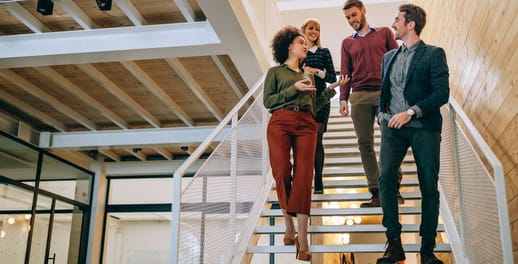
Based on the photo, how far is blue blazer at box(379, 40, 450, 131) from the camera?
9.44 feet

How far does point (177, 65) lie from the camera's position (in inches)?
230

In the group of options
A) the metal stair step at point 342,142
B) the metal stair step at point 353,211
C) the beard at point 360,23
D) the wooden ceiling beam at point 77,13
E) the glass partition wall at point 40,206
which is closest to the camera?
the metal stair step at point 353,211

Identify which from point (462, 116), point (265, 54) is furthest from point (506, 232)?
point (265, 54)

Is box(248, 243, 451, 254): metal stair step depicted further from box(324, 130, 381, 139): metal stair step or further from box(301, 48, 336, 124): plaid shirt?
box(324, 130, 381, 139): metal stair step

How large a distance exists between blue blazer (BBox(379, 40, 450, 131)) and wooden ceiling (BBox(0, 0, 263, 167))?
1.89m

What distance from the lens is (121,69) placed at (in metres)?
6.18

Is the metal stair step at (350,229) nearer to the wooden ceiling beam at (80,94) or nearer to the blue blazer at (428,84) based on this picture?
the blue blazer at (428,84)

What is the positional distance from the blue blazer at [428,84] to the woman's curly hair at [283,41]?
85cm

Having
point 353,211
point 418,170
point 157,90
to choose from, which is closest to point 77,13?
point 157,90

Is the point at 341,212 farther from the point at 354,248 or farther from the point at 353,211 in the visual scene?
the point at 354,248

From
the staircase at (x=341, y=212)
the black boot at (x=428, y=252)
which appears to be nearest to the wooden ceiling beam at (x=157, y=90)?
the staircase at (x=341, y=212)

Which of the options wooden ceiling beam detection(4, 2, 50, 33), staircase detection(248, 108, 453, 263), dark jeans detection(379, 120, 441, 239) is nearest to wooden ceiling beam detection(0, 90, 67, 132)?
wooden ceiling beam detection(4, 2, 50, 33)

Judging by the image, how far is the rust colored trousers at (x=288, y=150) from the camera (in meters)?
3.28

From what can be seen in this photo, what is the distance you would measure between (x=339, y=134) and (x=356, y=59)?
2416mm
